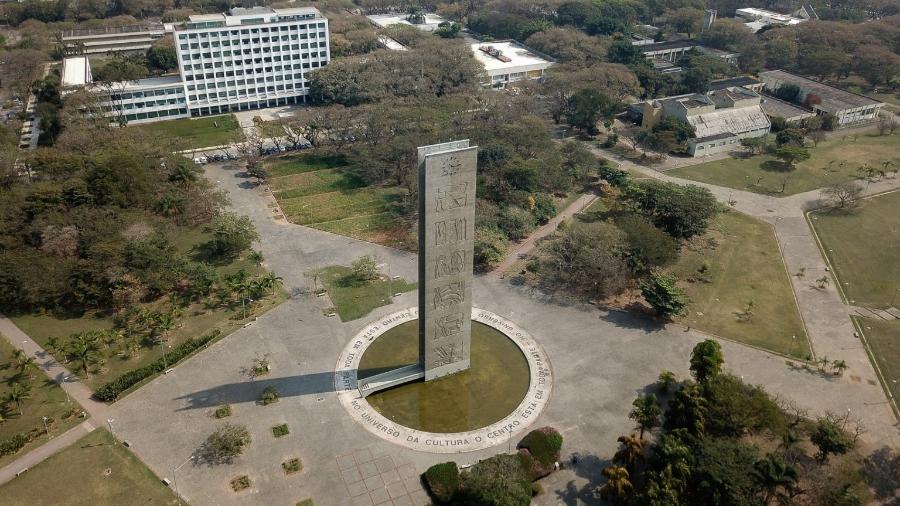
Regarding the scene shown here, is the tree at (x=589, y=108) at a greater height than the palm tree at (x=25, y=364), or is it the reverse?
the tree at (x=589, y=108)

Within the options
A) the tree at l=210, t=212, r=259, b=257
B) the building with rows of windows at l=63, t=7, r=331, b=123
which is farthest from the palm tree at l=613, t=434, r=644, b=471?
the building with rows of windows at l=63, t=7, r=331, b=123

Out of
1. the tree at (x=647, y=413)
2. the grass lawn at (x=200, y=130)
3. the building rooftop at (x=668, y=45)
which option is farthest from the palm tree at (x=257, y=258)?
the building rooftop at (x=668, y=45)

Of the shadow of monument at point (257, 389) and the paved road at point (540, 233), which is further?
the paved road at point (540, 233)

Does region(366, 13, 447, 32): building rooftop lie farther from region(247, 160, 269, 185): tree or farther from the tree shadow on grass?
the tree shadow on grass

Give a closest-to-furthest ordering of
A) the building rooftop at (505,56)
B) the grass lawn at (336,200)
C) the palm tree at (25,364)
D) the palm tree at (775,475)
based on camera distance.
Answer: the palm tree at (775,475)
the palm tree at (25,364)
the grass lawn at (336,200)
the building rooftop at (505,56)

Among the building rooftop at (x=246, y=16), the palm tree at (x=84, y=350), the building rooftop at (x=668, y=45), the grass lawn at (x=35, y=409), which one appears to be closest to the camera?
the grass lawn at (x=35, y=409)

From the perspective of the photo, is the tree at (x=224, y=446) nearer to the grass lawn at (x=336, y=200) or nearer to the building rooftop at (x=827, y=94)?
the grass lawn at (x=336, y=200)

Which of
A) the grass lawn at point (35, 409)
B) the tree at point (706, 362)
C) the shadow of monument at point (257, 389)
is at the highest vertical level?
the tree at point (706, 362)
